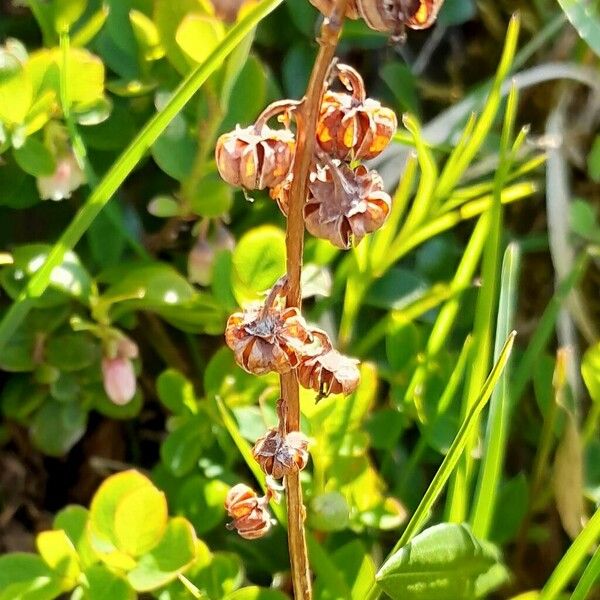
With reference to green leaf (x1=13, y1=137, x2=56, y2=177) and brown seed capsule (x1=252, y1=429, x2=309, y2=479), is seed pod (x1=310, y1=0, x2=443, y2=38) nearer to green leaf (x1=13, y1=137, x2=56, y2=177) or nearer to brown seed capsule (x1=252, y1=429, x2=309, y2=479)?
brown seed capsule (x1=252, y1=429, x2=309, y2=479)

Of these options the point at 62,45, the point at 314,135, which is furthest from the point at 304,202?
the point at 62,45

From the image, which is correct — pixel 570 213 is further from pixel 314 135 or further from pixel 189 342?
pixel 314 135

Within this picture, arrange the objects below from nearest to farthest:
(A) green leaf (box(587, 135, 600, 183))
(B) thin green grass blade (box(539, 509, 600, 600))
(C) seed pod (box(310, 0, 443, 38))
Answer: (C) seed pod (box(310, 0, 443, 38))
(B) thin green grass blade (box(539, 509, 600, 600))
(A) green leaf (box(587, 135, 600, 183))

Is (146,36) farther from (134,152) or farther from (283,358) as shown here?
(283,358)

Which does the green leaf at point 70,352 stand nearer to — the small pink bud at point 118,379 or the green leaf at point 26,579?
the small pink bud at point 118,379

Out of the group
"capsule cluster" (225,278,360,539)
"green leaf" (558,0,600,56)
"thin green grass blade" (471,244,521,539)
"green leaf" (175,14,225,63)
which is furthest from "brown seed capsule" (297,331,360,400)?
"green leaf" (558,0,600,56)

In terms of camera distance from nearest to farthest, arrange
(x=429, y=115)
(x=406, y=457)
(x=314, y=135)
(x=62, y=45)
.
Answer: (x=314, y=135)
(x=62, y=45)
(x=406, y=457)
(x=429, y=115)
